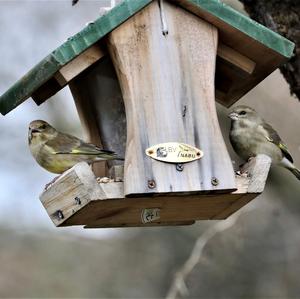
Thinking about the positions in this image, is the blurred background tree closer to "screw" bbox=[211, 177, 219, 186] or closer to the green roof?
the green roof

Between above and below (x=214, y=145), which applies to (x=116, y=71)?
above

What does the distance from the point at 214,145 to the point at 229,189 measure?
23cm

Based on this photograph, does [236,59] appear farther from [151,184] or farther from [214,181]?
[151,184]

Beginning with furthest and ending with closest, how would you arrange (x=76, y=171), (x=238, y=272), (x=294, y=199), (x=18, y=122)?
(x=18, y=122), (x=238, y=272), (x=294, y=199), (x=76, y=171)

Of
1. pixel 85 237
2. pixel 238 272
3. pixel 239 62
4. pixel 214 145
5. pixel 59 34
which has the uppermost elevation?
pixel 59 34

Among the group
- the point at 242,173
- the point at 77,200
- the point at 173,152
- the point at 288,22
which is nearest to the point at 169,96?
the point at 173,152

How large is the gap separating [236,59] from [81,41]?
0.94 meters

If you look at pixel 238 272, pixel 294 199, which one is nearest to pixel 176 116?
pixel 294 199

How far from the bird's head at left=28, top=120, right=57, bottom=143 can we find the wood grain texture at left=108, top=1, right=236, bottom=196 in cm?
104

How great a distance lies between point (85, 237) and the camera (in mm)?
12102

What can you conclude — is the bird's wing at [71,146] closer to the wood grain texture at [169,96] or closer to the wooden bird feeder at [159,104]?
the wooden bird feeder at [159,104]

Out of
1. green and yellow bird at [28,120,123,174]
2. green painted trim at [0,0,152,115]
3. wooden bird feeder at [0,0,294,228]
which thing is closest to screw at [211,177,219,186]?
wooden bird feeder at [0,0,294,228]

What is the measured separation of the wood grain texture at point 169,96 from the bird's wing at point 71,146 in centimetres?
48

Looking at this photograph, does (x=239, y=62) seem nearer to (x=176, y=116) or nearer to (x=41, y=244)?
(x=176, y=116)
